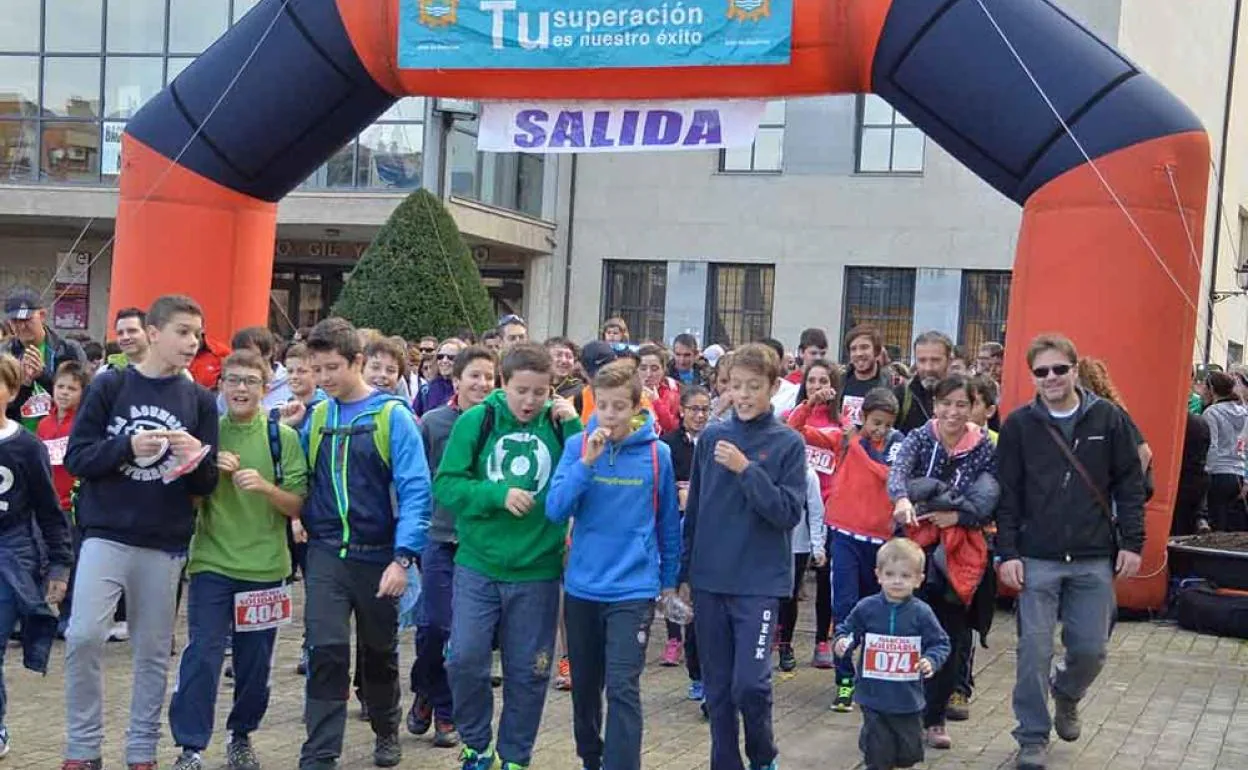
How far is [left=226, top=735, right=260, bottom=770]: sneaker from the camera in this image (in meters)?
6.12

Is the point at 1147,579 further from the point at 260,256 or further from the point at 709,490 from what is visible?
the point at 260,256

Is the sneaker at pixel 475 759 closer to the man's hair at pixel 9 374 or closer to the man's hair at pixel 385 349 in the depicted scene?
the man's hair at pixel 385 349

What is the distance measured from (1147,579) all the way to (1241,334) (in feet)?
93.6

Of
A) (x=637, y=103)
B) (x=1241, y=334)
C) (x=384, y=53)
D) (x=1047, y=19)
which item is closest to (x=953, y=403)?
(x=1047, y=19)

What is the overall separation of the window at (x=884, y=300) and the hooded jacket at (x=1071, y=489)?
746 inches

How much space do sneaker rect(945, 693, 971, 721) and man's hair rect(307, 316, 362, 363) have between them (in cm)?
366

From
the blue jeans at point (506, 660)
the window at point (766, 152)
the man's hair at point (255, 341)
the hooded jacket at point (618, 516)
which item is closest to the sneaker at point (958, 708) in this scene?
the hooded jacket at point (618, 516)

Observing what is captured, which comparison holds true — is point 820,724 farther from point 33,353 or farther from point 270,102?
point 270,102

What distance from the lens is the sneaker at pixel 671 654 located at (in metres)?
8.70

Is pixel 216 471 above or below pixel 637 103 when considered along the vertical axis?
below

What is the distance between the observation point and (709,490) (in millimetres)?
6023

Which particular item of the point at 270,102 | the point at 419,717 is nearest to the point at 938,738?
the point at 419,717

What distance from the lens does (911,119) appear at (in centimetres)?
1050

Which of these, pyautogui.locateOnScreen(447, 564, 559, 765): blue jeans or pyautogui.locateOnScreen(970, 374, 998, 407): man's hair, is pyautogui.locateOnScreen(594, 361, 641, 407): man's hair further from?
pyautogui.locateOnScreen(970, 374, 998, 407): man's hair
